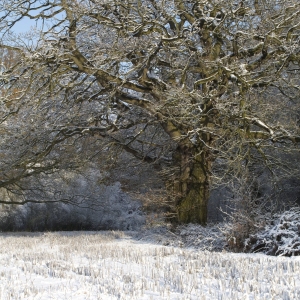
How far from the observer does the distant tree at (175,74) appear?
10.4 m

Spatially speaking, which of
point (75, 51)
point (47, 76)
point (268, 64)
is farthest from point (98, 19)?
point (268, 64)

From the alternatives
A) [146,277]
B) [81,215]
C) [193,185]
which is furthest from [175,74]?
[81,215]

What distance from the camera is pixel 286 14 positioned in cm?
1071

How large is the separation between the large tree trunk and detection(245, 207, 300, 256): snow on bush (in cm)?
352

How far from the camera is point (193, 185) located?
40.3ft

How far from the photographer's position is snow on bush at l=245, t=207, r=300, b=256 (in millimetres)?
7785

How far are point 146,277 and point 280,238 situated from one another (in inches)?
141

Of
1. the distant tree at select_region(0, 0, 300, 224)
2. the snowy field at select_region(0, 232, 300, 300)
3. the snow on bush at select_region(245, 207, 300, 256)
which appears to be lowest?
the snowy field at select_region(0, 232, 300, 300)

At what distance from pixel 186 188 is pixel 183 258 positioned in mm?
5049

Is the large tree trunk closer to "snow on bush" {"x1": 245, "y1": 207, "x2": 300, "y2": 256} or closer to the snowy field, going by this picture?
"snow on bush" {"x1": 245, "y1": 207, "x2": 300, "y2": 256}

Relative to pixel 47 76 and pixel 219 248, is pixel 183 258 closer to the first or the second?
pixel 219 248

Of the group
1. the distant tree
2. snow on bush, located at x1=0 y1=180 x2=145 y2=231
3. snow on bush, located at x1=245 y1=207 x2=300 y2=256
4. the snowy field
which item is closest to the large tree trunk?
the distant tree

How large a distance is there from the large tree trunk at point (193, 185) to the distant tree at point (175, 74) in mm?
29

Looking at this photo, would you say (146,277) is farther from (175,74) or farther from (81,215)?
(81,215)
